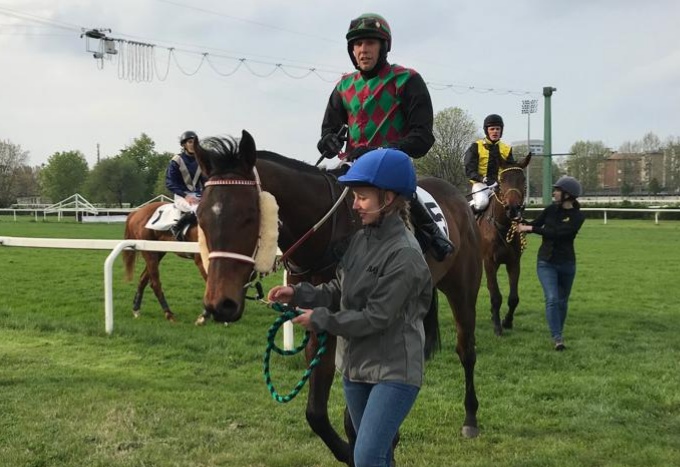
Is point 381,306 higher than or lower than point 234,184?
lower

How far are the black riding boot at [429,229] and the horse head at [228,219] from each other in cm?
105

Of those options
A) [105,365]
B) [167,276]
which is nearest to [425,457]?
[105,365]

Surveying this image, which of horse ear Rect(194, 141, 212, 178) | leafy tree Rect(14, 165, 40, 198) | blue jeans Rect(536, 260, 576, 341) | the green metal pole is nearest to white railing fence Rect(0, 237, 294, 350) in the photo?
blue jeans Rect(536, 260, 576, 341)

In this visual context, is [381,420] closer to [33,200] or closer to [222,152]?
[222,152]

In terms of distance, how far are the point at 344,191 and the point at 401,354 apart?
1083 millimetres

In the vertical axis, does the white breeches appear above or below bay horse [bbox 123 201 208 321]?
above

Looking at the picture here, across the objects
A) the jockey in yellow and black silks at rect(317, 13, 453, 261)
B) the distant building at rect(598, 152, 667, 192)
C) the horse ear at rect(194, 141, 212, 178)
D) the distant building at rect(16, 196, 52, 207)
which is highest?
the distant building at rect(598, 152, 667, 192)

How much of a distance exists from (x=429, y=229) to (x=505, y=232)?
4.56 metres

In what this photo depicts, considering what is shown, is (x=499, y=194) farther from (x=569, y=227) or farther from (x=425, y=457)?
(x=425, y=457)

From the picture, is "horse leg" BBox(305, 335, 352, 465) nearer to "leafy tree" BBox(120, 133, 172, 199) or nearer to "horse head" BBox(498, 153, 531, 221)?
"horse head" BBox(498, 153, 531, 221)

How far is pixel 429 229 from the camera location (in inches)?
137

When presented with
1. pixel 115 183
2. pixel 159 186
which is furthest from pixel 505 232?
pixel 159 186

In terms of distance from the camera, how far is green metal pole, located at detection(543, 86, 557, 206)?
1697 inches

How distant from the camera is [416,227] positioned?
3.47 metres
